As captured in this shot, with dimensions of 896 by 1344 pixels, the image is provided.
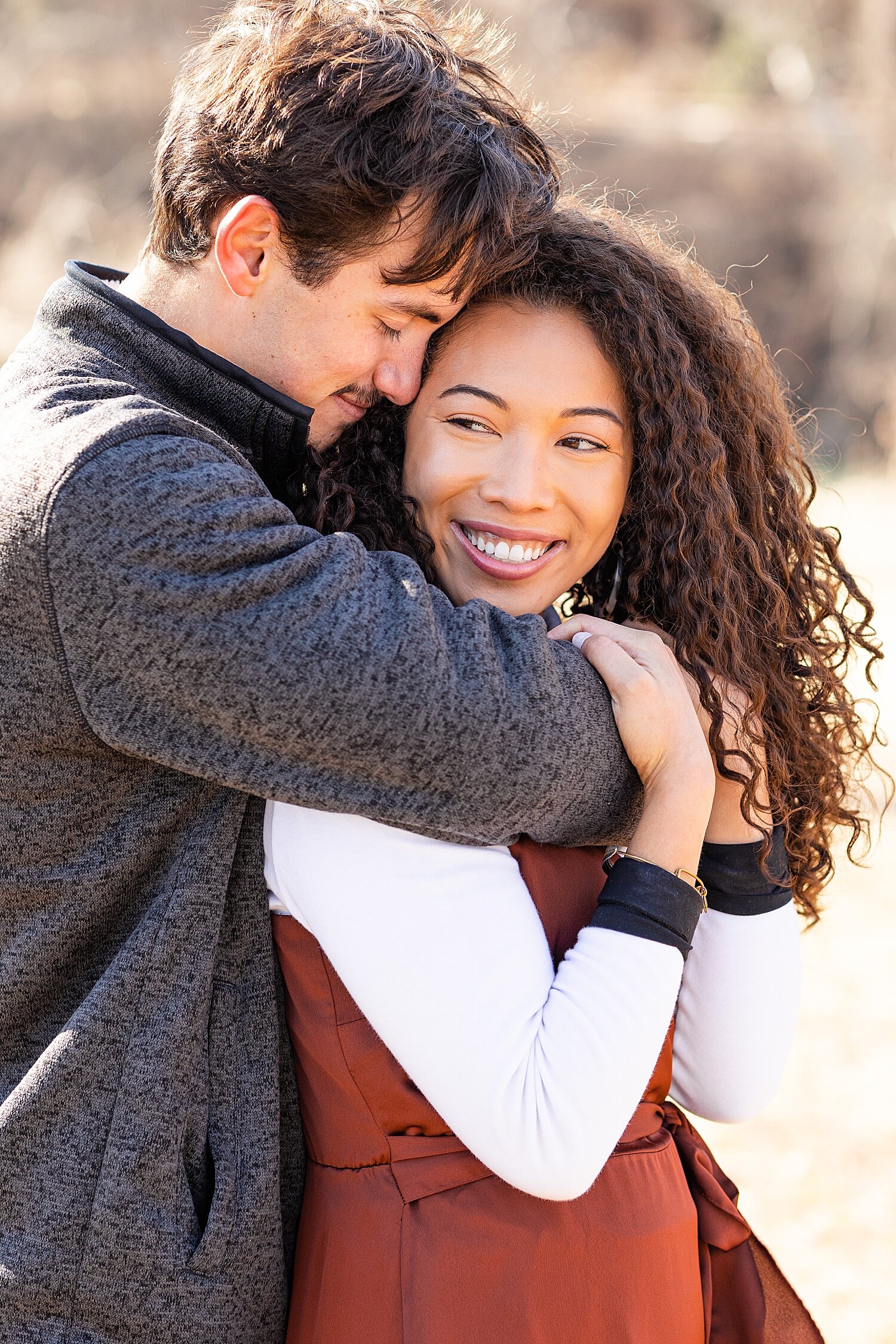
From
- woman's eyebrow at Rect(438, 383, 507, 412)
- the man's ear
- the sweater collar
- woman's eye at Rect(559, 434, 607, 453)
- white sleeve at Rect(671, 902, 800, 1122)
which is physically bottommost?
white sleeve at Rect(671, 902, 800, 1122)

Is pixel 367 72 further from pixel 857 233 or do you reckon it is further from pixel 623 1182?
pixel 857 233

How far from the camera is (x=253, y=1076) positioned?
1.60 m

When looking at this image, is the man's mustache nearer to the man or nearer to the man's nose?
the man's nose

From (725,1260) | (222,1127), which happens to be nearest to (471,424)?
(222,1127)

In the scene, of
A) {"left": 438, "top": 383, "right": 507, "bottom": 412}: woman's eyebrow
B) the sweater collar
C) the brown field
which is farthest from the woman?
the brown field

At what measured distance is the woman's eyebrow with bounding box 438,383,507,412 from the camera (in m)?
2.03

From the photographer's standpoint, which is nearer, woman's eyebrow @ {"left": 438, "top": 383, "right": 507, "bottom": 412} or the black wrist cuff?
the black wrist cuff

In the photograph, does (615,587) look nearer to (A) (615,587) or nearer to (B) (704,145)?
(A) (615,587)

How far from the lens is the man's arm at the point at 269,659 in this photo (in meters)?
1.40

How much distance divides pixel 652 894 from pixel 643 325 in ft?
3.09

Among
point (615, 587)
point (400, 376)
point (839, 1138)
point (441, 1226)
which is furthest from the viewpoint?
point (839, 1138)

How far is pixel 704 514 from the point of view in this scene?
2.09 meters

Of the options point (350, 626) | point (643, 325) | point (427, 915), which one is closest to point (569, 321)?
point (643, 325)

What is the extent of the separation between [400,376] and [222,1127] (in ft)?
3.75
